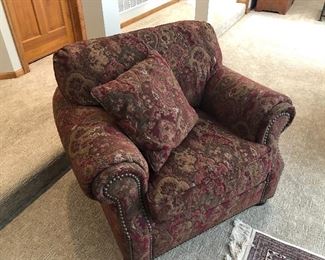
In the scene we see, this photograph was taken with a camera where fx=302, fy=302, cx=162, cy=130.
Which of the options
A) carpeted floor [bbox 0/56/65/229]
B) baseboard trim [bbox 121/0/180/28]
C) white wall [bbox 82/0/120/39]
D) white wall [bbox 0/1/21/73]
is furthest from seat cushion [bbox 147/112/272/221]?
baseboard trim [bbox 121/0/180/28]

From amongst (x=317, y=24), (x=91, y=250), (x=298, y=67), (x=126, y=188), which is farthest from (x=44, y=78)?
(x=317, y=24)

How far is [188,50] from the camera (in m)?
1.66

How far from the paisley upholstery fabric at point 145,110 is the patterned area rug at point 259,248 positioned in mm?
592

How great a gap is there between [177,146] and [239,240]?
1.93ft

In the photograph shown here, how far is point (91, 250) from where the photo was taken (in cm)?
149

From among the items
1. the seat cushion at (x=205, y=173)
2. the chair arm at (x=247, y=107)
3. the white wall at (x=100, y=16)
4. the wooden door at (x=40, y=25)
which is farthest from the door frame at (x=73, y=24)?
the seat cushion at (x=205, y=173)

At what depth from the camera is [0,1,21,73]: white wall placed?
8.44 ft

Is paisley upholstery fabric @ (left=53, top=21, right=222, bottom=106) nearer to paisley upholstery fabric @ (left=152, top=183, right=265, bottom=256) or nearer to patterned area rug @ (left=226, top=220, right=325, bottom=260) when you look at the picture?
paisley upholstery fabric @ (left=152, top=183, right=265, bottom=256)

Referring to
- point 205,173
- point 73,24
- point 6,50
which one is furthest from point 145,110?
point 73,24

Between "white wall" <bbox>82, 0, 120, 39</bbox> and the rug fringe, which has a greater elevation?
"white wall" <bbox>82, 0, 120, 39</bbox>

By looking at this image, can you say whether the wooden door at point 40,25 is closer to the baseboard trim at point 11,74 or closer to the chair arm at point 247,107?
the baseboard trim at point 11,74

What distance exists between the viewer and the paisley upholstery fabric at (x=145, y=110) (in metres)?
1.28

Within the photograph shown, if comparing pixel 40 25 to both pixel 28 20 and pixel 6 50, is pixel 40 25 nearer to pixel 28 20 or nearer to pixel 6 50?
pixel 28 20

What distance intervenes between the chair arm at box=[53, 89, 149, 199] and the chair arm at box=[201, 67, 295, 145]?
1.95 feet
